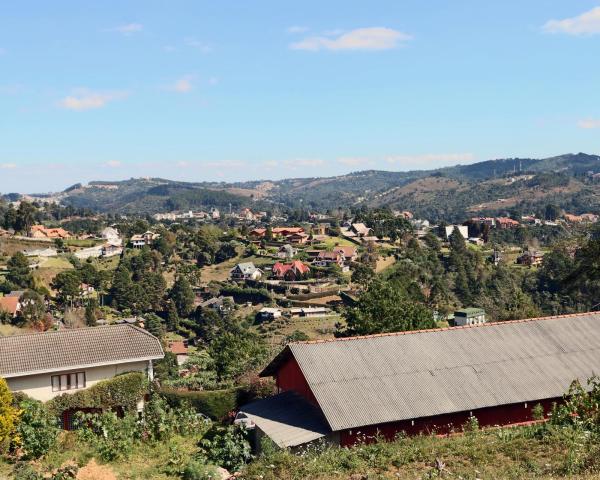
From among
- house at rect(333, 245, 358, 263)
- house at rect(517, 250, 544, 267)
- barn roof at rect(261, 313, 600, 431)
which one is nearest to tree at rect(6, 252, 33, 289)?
house at rect(333, 245, 358, 263)

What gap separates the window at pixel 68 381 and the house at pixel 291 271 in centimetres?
7718

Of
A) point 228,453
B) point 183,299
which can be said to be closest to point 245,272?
point 183,299

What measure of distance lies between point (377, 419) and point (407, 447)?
3.16 meters

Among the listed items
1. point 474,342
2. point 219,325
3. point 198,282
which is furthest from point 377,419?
point 198,282

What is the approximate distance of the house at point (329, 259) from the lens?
4240 inches

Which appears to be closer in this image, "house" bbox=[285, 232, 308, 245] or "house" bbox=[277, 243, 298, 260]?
"house" bbox=[277, 243, 298, 260]

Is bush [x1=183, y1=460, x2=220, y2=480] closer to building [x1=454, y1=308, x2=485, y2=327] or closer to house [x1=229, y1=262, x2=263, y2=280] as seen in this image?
building [x1=454, y1=308, x2=485, y2=327]

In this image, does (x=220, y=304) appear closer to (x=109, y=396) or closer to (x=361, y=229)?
(x=361, y=229)

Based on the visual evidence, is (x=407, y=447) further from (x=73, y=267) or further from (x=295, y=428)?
(x=73, y=267)

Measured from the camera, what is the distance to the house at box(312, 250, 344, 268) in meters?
108

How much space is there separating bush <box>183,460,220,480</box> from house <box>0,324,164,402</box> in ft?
35.3

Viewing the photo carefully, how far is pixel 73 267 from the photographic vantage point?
10138cm

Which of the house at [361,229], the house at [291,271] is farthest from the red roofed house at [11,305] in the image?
the house at [361,229]

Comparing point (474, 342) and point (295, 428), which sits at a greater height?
point (474, 342)
